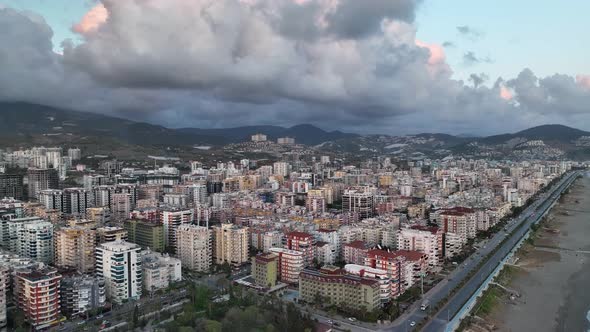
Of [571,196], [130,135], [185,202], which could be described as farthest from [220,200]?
[130,135]

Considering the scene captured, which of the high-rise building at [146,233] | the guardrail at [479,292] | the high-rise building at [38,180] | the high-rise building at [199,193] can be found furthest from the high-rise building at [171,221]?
the high-rise building at [38,180]

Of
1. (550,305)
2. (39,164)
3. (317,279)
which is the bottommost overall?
(550,305)

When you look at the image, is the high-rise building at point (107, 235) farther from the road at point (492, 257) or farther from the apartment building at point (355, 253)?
the road at point (492, 257)

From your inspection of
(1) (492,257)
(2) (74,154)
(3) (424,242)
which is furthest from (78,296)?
(2) (74,154)

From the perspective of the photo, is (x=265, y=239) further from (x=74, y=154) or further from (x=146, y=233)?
(x=74, y=154)

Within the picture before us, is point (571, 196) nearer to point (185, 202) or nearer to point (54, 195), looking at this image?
point (185, 202)

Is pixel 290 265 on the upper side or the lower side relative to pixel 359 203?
lower

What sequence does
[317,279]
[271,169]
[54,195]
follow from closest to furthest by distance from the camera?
[317,279] < [54,195] < [271,169]

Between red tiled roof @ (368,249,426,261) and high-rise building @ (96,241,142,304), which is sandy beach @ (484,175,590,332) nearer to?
red tiled roof @ (368,249,426,261)
